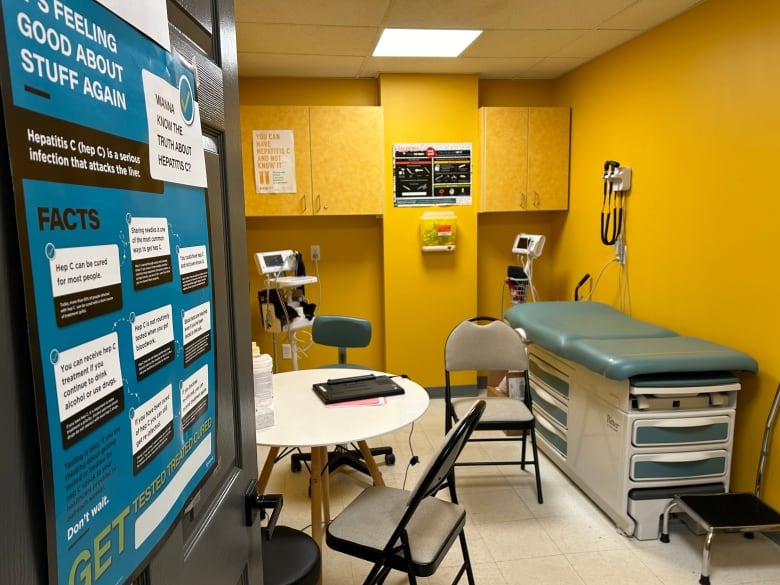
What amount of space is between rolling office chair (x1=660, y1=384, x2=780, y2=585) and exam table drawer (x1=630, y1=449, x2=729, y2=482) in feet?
0.37

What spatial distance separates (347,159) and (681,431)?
2.87 m

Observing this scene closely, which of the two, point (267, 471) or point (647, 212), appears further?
point (647, 212)

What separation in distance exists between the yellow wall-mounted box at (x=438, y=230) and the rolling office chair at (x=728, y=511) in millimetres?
2377

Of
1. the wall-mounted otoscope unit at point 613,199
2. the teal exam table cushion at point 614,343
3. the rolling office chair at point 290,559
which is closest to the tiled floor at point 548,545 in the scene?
the rolling office chair at point 290,559

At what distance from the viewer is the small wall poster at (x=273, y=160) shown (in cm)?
393

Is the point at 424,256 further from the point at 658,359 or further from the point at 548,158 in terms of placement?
the point at 658,359

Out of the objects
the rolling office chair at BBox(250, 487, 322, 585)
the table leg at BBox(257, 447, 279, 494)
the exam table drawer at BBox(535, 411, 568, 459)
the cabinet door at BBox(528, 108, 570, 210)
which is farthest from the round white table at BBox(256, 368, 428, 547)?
the cabinet door at BBox(528, 108, 570, 210)

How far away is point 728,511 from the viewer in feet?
7.33

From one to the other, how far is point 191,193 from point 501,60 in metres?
3.59

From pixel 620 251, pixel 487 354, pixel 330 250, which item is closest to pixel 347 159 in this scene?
pixel 330 250

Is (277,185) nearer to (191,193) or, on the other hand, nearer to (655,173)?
(655,173)

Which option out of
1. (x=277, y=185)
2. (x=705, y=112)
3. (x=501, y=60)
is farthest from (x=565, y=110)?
(x=277, y=185)

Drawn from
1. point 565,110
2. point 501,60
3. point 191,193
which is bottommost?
point 191,193

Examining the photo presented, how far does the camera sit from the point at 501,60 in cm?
382
